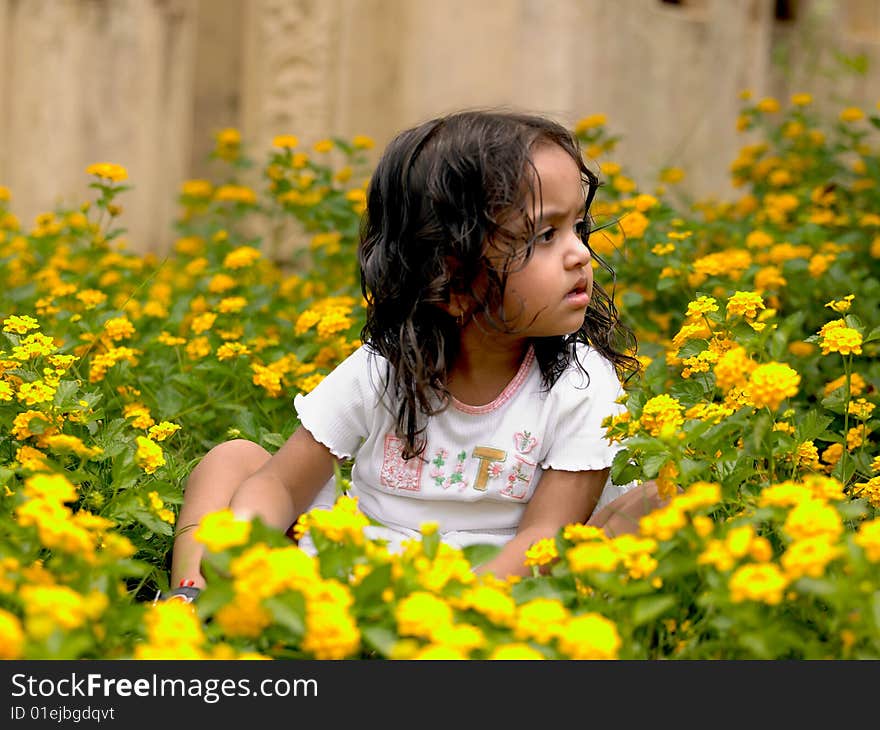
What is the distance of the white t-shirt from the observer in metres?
2.05

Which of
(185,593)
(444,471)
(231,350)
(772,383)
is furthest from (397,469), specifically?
(772,383)

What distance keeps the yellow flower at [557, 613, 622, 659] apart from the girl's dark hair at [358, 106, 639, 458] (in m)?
0.80

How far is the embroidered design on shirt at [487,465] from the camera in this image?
2051 millimetres

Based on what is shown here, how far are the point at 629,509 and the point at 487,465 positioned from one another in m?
0.22

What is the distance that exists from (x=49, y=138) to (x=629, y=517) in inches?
153

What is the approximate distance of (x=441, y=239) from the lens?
6.56 ft

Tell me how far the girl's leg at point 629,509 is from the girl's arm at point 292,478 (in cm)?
44

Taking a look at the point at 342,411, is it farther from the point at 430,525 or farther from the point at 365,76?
the point at 365,76

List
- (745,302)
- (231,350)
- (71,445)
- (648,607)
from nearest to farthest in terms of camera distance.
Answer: (648,607) → (71,445) → (745,302) → (231,350)

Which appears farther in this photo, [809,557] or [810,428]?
[810,428]

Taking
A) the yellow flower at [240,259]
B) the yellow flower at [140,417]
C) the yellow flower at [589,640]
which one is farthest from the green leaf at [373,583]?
the yellow flower at [240,259]

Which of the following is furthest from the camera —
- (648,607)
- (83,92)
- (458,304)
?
(83,92)

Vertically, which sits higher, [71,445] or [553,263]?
[553,263]

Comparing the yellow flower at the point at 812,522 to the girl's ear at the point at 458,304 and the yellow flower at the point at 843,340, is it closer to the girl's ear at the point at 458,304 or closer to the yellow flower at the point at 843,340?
the yellow flower at the point at 843,340
